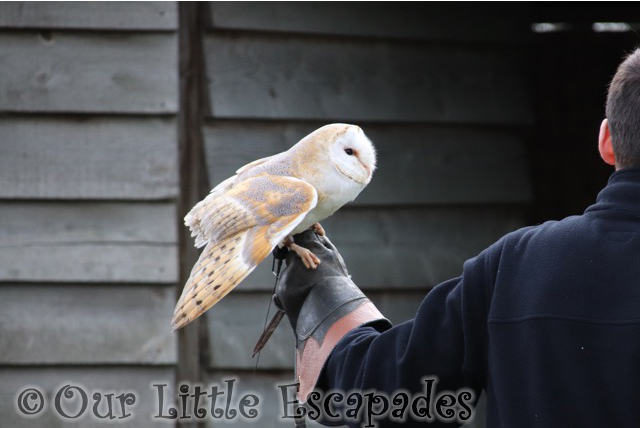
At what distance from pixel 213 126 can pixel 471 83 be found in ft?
3.23

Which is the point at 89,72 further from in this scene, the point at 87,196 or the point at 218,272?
the point at 218,272

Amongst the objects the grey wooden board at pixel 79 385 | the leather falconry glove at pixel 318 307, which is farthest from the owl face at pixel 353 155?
the grey wooden board at pixel 79 385

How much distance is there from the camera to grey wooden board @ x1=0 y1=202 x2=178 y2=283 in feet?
9.24

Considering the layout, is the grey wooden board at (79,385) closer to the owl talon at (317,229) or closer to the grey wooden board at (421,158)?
the grey wooden board at (421,158)

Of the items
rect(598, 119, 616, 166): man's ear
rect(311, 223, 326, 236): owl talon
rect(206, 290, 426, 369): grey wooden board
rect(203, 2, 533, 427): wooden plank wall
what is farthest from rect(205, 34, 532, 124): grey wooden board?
rect(598, 119, 616, 166): man's ear

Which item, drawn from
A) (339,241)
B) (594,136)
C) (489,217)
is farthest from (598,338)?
(594,136)

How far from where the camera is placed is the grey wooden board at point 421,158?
305 centimetres

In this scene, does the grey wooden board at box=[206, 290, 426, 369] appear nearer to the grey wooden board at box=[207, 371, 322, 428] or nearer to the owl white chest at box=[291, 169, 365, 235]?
the grey wooden board at box=[207, 371, 322, 428]

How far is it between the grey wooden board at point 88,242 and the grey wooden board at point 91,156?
0.05 m

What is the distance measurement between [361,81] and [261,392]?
1.16m

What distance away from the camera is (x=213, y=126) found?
3.06 meters

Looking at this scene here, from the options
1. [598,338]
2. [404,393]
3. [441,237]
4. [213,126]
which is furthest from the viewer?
[441,237]

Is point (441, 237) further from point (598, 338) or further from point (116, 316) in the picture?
point (598, 338)

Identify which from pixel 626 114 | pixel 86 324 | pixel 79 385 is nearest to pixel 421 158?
pixel 86 324
